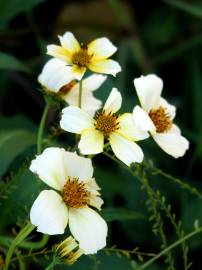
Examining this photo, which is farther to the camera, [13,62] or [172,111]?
[13,62]

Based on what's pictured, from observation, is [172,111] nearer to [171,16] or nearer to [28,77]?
[28,77]

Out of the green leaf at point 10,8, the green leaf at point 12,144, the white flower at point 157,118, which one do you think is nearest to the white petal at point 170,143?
the white flower at point 157,118

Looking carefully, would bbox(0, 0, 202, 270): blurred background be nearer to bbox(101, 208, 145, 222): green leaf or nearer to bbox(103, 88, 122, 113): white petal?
bbox(101, 208, 145, 222): green leaf

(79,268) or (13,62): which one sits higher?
(13,62)

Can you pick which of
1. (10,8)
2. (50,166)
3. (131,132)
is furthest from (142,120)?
(10,8)

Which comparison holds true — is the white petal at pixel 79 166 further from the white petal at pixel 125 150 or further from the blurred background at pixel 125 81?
the blurred background at pixel 125 81

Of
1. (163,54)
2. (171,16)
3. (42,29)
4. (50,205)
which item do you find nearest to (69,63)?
(50,205)

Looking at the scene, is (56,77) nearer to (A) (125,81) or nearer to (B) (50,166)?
(B) (50,166)
